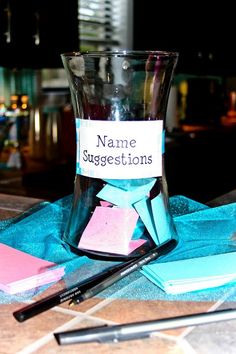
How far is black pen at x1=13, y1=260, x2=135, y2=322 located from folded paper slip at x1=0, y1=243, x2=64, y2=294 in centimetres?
4

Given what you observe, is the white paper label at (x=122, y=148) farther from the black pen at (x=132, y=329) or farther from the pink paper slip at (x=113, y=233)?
the black pen at (x=132, y=329)

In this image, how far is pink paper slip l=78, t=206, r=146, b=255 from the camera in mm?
692

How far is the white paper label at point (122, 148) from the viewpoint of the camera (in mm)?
688

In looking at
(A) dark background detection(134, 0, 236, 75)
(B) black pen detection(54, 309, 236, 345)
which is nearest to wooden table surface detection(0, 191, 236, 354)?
(B) black pen detection(54, 309, 236, 345)

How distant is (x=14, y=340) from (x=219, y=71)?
3.26 m

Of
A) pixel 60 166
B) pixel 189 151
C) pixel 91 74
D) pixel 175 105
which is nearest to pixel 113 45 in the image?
pixel 175 105

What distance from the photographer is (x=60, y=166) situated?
2.66 meters

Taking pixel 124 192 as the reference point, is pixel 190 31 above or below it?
above

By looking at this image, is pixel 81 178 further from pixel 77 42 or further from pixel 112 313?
pixel 77 42

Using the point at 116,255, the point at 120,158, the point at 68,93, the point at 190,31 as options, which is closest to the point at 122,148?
the point at 120,158

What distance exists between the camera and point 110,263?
680mm

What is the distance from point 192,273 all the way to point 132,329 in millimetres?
144

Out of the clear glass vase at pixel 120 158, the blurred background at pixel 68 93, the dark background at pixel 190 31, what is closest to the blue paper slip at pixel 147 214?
the clear glass vase at pixel 120 158

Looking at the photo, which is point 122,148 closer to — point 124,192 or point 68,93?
point 124,192
